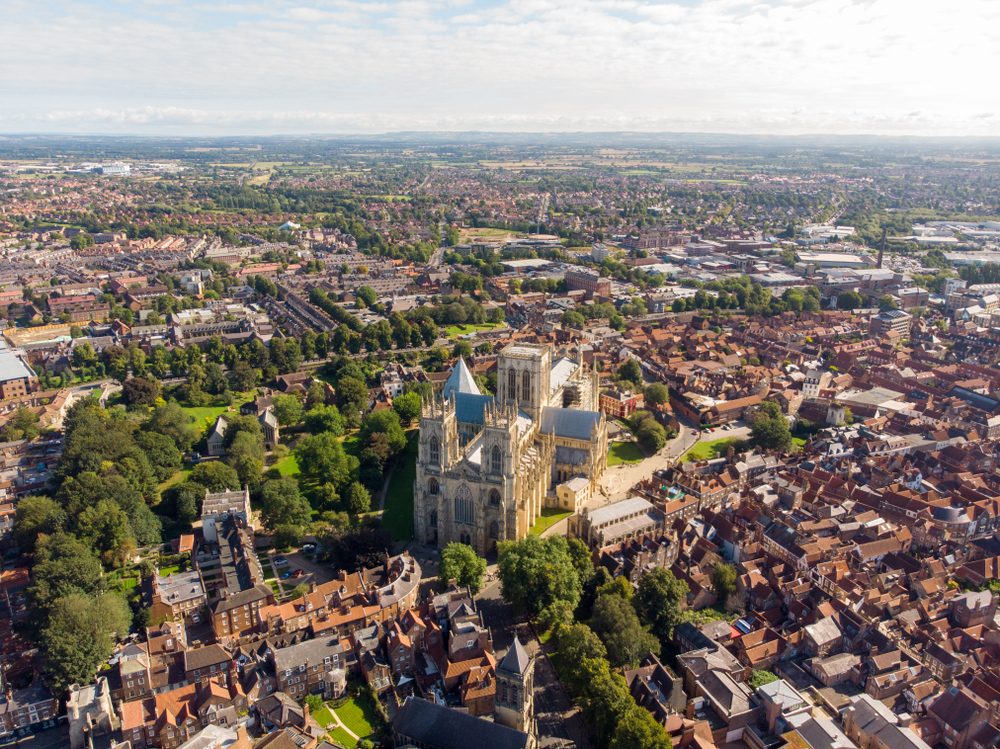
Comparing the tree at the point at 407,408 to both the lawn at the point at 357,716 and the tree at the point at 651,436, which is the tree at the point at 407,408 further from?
the lawn at the point at 357,716

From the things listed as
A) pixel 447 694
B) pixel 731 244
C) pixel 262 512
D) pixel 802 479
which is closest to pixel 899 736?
pixel 447 694

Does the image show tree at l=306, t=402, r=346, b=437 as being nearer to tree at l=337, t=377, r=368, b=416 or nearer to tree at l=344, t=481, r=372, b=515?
tree at l=337, t=377, r=368, b=416

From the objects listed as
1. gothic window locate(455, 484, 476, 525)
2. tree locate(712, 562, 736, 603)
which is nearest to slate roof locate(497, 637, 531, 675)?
gothic window locate(455, 484, 476, 525)

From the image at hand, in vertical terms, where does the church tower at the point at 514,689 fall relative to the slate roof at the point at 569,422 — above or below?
below

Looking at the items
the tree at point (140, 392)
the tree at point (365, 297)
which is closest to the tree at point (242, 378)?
the tree at point (140, 392)

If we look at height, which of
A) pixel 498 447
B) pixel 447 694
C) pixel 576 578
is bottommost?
pixel 447 694

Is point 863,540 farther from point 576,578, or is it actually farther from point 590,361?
point 590,361
